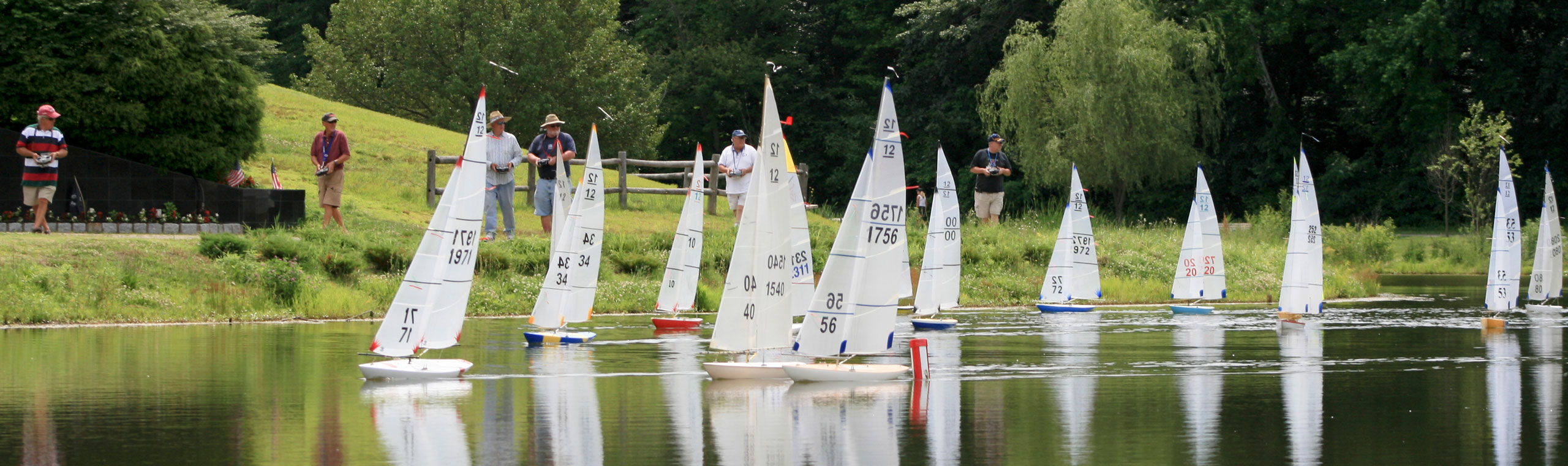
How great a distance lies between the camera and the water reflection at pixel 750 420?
1245cm

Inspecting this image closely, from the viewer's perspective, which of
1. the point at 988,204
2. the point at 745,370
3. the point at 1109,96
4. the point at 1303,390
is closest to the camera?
the point at 1303,390

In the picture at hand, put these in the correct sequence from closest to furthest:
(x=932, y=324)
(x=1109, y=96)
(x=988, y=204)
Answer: (x=932, y=324) < (x=988, y=204) < (x=1109, y=96)

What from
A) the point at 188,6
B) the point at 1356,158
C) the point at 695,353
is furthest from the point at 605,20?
the point at 695,353

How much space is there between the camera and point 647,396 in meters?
16.0

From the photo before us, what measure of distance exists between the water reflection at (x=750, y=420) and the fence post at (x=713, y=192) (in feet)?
71.6

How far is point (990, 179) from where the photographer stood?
35.8 m

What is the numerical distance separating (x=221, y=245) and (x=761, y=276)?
43.3 feet

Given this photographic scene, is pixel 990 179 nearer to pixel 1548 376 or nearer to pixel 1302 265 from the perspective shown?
pixel 1302 265

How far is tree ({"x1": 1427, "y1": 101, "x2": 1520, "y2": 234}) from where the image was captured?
171 feet

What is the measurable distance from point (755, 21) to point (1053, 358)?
67.3 metres

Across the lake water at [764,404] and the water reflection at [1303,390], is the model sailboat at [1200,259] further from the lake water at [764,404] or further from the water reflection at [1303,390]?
the lake water at [764,404]

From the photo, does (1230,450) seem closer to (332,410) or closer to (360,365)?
(332,410)

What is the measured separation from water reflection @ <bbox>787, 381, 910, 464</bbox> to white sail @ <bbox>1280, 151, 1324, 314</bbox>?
39.7 ft

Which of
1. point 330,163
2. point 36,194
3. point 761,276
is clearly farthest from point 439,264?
point 330,163
